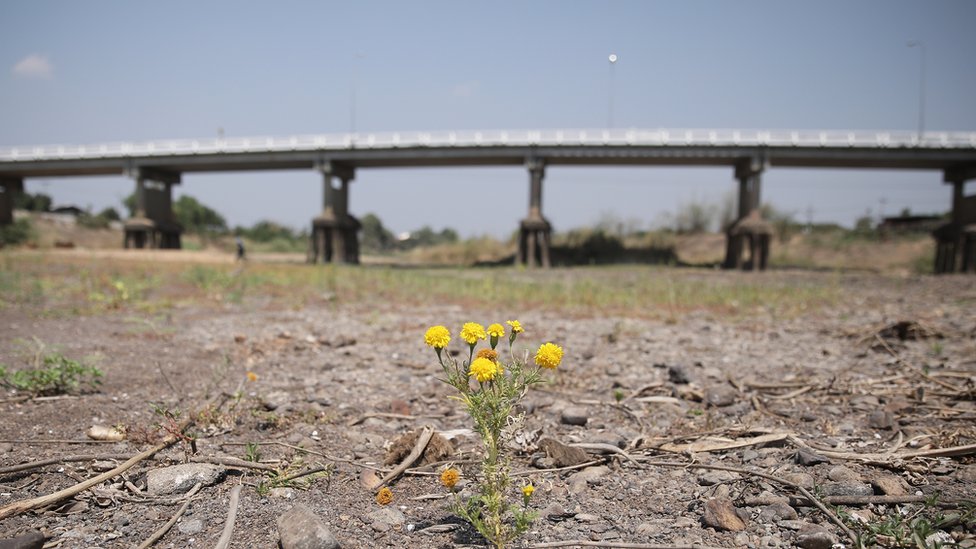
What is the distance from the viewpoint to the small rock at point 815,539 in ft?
5.81

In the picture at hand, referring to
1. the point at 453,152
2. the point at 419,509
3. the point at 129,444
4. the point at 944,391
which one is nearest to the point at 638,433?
the point at 419,509

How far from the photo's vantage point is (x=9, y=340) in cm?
493

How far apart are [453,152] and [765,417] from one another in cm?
2637

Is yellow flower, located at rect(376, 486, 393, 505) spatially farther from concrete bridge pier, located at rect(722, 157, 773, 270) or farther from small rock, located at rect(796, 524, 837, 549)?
concrete bridge pier, located at rect(722, 157, 773, 270)

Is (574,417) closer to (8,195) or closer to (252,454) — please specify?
(252,454)

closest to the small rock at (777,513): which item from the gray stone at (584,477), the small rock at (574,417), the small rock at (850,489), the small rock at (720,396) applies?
the small rock at (850,489)

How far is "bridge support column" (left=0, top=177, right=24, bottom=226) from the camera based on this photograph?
3816cm

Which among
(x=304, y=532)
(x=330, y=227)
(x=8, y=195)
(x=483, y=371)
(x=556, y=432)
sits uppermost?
(x=8, y=195)

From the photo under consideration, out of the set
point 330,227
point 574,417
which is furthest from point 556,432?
point 330,227

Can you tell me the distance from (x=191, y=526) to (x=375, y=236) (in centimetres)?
6948

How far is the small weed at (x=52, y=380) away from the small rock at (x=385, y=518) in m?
2.38

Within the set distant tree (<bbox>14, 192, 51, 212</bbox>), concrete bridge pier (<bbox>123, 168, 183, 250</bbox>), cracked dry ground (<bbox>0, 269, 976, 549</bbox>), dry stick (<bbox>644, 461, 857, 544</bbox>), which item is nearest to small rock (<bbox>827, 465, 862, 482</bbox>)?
cracked dry ground (<bbox>0, 269, 976, 549</bbox>)

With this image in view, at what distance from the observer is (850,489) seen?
7.04ft

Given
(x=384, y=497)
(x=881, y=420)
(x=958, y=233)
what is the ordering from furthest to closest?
(x=958, y=233) < (x=881, y=420) < (x=384, y=497)
